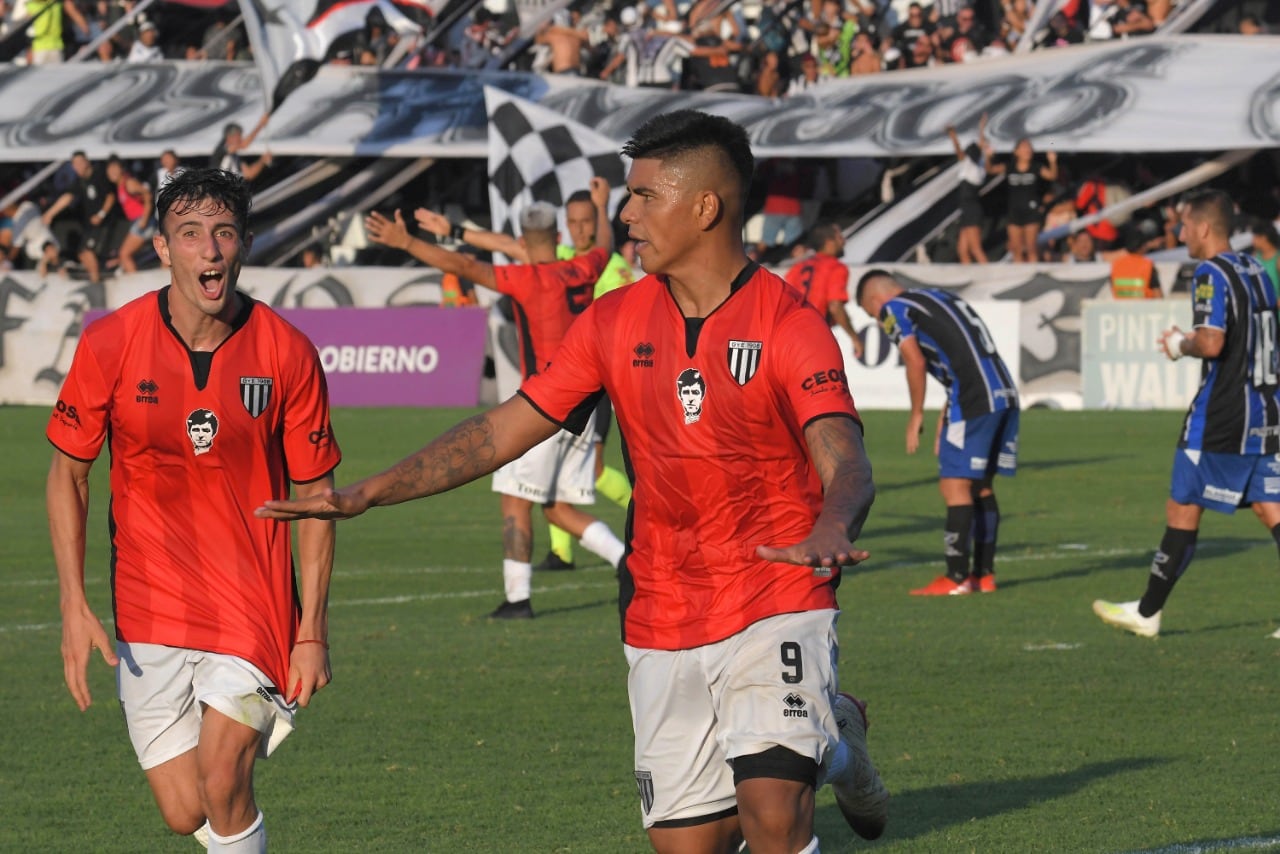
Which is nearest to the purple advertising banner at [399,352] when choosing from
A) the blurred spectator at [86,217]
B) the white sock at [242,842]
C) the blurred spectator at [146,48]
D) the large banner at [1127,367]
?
the blurred spectator at [86,217]

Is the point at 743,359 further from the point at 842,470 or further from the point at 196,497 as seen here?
the point at 196,497

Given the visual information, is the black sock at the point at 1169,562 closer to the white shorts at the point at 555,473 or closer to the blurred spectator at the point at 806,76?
the white shorts at the point at 555,473

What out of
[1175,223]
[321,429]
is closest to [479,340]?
[1175,223]

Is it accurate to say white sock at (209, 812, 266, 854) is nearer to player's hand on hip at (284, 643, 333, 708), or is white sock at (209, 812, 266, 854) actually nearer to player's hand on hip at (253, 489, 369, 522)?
player's hand on hip at (284, 643, 333, 708)

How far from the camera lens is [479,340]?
2506cm

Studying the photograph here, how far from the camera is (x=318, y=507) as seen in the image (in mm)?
4719

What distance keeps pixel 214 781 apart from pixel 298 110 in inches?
1030

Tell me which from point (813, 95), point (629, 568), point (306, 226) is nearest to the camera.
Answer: point (629, 568)

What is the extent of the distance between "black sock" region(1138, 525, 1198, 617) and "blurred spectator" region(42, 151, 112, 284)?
1978 centimetres

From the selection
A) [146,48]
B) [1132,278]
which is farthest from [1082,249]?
[146,48]

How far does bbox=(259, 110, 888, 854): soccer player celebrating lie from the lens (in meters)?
4.80

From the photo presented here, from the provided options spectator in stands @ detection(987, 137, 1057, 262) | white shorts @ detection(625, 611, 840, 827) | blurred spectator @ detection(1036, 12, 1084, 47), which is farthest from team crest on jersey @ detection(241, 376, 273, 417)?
blurred spectator @ detection(1036, 12, 1084, 47)

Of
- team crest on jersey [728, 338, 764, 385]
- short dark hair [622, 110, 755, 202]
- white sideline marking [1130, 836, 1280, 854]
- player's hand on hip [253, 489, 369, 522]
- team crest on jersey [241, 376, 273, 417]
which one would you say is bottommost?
white sideline marking [1130, 836, 1280, 854]

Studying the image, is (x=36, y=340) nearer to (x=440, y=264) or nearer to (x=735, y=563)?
(x=440, y=264)
